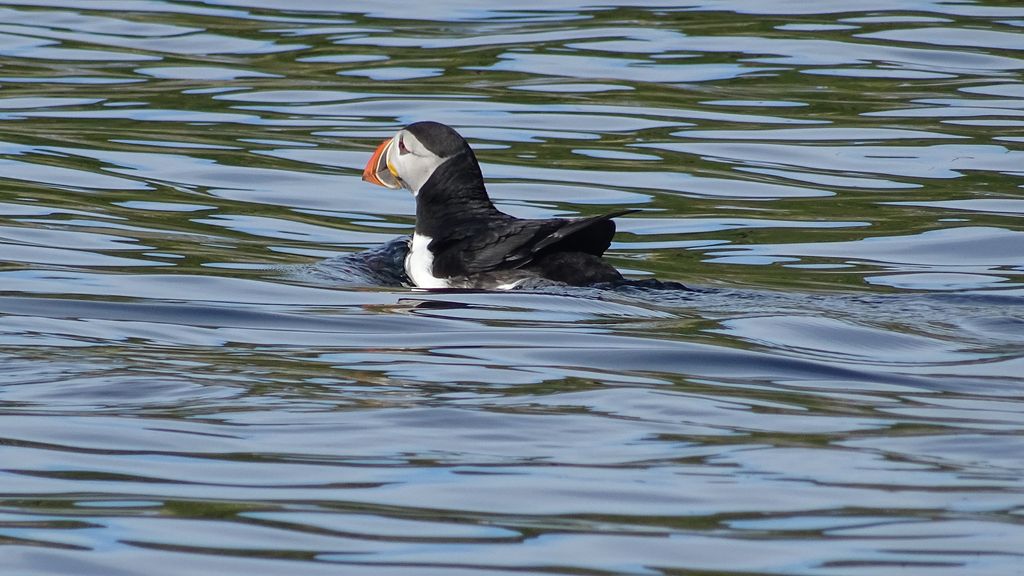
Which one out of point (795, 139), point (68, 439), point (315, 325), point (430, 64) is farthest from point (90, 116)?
point (68, 439)

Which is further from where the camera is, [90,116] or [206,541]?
[90,116]

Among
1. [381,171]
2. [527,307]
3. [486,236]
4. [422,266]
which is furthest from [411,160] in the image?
[527,307]

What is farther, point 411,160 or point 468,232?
point 411,160

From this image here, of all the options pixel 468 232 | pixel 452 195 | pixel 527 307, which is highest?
pixel 452 195

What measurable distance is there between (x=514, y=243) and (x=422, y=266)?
0.66 m

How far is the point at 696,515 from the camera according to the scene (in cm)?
430

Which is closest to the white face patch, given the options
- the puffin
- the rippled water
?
the puffin

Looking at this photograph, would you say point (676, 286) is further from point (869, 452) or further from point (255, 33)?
point (255, 33)

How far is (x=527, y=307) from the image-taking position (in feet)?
24.8

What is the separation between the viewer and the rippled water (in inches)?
169

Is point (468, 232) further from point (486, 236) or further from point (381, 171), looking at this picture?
point (381, 171)

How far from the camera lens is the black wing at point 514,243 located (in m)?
7.67

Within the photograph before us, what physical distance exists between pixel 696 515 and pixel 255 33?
42.6 feet

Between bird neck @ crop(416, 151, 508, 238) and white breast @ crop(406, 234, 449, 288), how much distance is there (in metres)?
0.08
